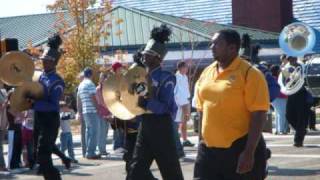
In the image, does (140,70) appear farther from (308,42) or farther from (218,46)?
(308,42)

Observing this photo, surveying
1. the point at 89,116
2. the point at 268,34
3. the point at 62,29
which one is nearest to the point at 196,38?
the point at 268,34

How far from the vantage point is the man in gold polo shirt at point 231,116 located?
6320 mm

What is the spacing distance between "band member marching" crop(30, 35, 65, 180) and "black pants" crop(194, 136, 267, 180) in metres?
3.63

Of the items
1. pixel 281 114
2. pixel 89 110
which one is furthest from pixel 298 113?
pixel 89 110

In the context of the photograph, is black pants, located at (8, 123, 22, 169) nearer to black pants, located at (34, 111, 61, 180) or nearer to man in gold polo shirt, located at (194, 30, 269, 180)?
black pants, located at (34, 111, 61, 180)

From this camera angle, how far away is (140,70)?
28.4ft

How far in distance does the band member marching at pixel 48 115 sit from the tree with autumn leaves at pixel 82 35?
23.2 meters

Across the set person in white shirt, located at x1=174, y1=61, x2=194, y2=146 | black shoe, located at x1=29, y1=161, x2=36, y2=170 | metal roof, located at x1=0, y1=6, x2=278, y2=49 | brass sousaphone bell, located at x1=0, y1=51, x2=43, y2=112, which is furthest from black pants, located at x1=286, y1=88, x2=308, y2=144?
metal roof, located at x1=0, y1=6, x2=278, y2=49

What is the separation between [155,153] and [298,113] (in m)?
7.17

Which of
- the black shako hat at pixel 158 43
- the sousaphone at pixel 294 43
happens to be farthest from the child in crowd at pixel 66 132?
the black shako hat at pixel 158 43

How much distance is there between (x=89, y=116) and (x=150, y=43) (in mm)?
6291

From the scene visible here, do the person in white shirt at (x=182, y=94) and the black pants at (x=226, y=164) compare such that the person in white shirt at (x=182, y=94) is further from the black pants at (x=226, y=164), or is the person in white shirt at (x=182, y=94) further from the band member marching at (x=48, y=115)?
the black pants at (x=226, y=164)

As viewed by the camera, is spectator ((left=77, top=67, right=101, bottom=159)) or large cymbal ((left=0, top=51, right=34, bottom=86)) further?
spectator ((left=77, top=67, right=101, bottom=159))

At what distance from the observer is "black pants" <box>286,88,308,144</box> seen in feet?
48.8
